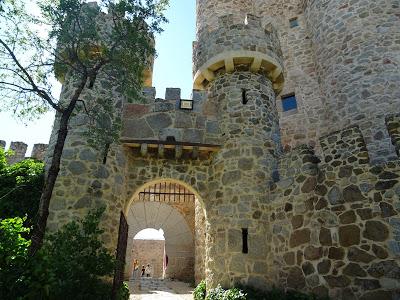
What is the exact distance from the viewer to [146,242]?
23.8 m

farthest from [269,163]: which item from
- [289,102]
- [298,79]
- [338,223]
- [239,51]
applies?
[298,79]

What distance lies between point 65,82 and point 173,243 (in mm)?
9033

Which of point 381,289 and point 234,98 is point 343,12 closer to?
point 234,98

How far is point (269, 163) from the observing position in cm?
960

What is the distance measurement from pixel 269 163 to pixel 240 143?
98cm

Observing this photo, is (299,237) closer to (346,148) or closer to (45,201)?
(346,148)

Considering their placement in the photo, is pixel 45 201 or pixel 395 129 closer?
pixel 45 201

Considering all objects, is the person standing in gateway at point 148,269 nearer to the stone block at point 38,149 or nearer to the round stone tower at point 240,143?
the stone block at point 38,149

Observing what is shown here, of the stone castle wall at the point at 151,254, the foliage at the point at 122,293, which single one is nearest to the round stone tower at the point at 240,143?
the foliage at the point at 122,293

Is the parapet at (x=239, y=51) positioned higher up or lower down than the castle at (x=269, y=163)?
higher up

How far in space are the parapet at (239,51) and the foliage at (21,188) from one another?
5640 mm

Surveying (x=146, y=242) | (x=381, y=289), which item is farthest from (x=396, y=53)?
(x=146, y=242)

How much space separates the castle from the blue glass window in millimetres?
1772

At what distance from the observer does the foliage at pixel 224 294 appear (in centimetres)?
764
